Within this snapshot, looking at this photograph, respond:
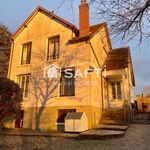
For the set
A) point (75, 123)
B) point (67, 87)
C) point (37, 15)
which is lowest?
point (75, 123)

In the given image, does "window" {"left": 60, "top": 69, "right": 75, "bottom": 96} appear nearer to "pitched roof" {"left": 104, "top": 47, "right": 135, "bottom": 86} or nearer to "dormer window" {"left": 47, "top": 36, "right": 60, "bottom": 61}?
"dormer window" {"left": 47, "top": 36, "right": 60, "bottom": 61}

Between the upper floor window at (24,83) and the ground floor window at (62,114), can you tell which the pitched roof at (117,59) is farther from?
the upper floor window at (24,83)

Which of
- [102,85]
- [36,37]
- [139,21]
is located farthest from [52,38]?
[139,21]

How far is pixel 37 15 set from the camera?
1675 centimetres

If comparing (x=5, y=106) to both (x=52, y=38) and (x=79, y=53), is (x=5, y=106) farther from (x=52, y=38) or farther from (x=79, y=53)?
(x=52, y=38)

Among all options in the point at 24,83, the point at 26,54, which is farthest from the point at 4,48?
the point at 24,83

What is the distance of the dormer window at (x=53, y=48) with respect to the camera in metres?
14.7

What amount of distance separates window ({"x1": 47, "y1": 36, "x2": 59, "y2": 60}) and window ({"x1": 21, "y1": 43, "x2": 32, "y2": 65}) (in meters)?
2.40

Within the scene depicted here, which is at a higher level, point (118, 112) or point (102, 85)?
point (102, 85)

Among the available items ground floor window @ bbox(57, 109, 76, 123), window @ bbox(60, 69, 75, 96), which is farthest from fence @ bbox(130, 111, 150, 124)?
window @ bbox(60, 69, 75, 96)

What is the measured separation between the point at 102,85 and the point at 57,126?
5.43 metres

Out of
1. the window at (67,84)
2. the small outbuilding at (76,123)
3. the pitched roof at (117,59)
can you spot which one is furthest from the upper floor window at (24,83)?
the pitched roof at (117,59)

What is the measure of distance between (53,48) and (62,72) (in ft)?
8.76

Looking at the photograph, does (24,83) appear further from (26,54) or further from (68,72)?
(68,72)
